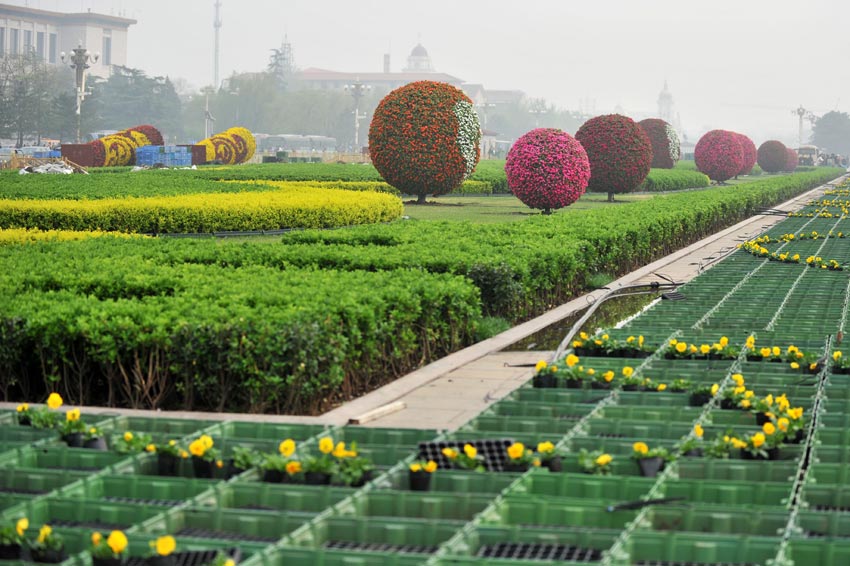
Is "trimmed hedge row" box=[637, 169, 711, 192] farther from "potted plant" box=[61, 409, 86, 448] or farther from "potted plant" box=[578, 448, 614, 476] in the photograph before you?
"potted plant" box=[578, 448, 614, 476]

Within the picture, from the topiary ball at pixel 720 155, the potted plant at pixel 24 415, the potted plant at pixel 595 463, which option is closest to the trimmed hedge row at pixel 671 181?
the topiary ball at pixel 720 155

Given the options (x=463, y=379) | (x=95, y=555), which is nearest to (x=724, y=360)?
(x=463, y=379)

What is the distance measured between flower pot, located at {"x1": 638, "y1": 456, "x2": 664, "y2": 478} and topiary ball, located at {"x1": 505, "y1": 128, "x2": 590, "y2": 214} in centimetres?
2183

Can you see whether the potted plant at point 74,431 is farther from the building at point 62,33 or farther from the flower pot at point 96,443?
the building at point 62,33

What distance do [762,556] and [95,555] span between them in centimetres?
236

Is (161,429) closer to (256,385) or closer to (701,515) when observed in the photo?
(256,385)

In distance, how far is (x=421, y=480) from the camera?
18.6ft

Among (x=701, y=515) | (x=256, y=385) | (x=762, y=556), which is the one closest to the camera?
(x=762, y=556)

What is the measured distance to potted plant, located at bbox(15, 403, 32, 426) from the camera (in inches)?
271

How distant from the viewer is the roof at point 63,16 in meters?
123

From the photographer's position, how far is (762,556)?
15.4 feet

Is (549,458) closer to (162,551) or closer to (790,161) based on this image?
(162,551)

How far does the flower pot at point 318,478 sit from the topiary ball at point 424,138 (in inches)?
945

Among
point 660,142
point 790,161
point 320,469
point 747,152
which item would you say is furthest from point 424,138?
point 790,161
